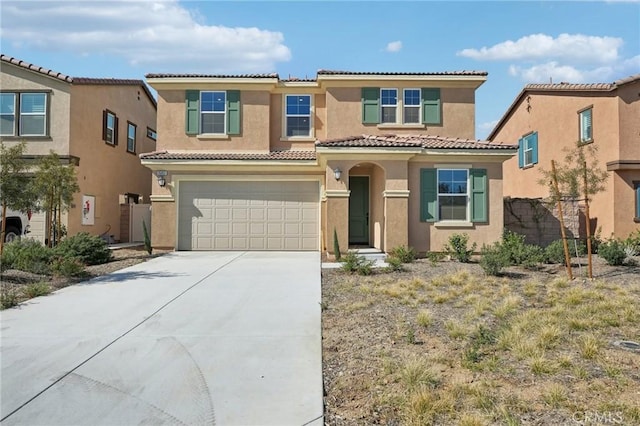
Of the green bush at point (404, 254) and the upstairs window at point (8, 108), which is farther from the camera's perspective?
the upstairs window at point (8, 108)

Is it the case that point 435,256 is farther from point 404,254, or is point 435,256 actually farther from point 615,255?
point 615,255

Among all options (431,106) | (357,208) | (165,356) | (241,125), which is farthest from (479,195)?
(165,356)

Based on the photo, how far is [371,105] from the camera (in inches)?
655

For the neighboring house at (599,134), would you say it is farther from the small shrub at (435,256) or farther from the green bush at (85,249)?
the green bush at (85,249)

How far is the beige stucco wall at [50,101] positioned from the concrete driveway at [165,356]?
10199mm

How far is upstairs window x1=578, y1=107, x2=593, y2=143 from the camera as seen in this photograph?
17091mm

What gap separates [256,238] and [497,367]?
1216 cm

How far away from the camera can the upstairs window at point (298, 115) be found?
17.4 m

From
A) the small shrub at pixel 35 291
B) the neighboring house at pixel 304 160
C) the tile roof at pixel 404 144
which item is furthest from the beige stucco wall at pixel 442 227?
the small shrub at pixel 35 291

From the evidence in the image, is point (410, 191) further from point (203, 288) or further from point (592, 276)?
point (203, 288)

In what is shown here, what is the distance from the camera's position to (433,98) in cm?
1672

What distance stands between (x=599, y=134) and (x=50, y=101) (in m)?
20.9

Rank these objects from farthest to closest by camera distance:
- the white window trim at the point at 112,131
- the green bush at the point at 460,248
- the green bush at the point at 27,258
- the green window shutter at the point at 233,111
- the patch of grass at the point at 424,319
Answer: the white window trim at the point at 112,131 < the green window shutter at the point at 233,111 < the green bush at the point at 460,248 < the green bush at the point at 27,258 < the patch of grass at the point at 424,319

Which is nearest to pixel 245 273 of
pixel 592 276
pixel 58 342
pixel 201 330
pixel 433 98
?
pixel 201 330
